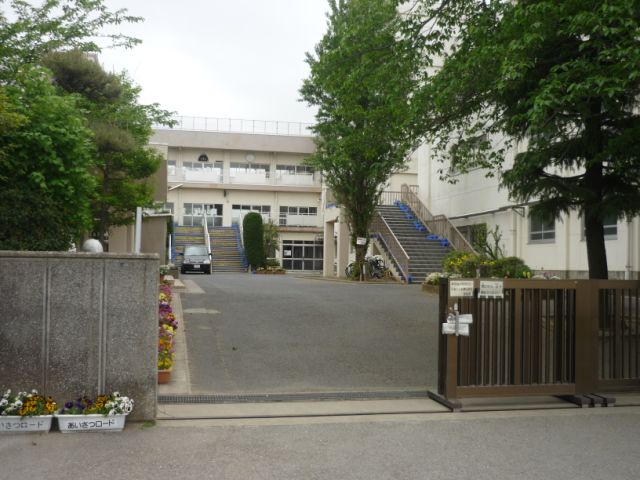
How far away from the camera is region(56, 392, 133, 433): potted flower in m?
5.54

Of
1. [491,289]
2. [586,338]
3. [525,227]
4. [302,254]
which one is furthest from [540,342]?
[302,254]

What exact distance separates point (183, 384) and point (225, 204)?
4278 cm

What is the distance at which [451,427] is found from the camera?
235 inches

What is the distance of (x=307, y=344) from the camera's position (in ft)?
33.1

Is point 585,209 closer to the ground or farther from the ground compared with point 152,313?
farther from the ground

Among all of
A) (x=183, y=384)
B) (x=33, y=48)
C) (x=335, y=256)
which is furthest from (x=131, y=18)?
(x=335, y=256)

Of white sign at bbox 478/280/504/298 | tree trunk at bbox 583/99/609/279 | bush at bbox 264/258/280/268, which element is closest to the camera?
white sign at bbox 478/280/504/298

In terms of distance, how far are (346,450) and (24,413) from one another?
270 cm

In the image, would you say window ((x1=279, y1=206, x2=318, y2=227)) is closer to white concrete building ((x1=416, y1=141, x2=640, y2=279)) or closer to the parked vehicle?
the parked vehicle

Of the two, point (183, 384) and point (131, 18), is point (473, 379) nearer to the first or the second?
point (183, 384)

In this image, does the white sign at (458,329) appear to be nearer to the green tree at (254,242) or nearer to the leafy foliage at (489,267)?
the leafy foliage at (489,267)

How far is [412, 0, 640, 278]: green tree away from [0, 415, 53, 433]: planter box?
588 centimetres

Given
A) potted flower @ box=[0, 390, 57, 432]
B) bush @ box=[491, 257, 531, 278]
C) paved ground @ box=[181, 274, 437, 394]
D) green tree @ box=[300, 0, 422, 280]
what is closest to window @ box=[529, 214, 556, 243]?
bush @ box=[491, 257, 531, 278]

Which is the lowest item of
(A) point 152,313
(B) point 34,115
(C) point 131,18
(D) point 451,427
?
(D) point 451,427
